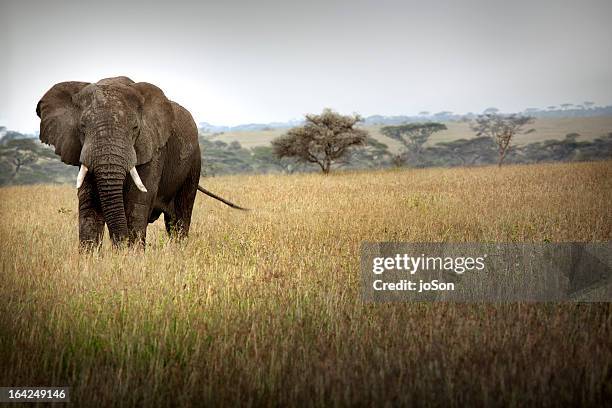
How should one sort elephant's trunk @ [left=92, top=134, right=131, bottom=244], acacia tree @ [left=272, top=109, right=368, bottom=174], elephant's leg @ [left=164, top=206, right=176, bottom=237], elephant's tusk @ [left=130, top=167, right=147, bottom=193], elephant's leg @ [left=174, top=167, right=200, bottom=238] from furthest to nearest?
acacia tree @ [left=272, top=109, right=368, bottom=174] → elephant's leg @ [left=174, top=167, right=200, bottom=238] → elephant's leg @ [left=164, top=206, right=176, bottom=237] → elephant's tusk @ [left=130, top=167, right=147, bottom=193] → elephant's trunk @ [left=92, top=134, right=131, bottom=244]

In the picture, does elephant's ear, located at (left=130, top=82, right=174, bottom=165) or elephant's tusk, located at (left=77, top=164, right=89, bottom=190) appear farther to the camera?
elephant's ear, located at (left=130, top=82, right=174, bottom=165)

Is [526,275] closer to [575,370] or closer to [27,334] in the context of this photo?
[575,370]

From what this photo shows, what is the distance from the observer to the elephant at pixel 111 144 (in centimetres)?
705

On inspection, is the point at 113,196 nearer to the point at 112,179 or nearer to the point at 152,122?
the point at 112,179

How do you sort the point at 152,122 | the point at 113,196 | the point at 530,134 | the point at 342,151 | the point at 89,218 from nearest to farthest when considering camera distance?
1. the point at 113,196
2. the point at 89,218
3. the point at 152,122
4. the point at 342,151
5. the point at 530,134

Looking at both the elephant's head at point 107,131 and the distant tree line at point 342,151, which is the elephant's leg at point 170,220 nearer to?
the elephant's head at point 107,131

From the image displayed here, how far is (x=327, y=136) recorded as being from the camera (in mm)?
35594

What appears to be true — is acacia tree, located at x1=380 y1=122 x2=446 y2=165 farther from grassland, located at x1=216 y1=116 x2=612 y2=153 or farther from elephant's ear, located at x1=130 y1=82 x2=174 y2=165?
elephant's ear, located at x1=130 y1=82 x2=174 y2=165

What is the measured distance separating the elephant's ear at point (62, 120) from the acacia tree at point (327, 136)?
27732 millimetres

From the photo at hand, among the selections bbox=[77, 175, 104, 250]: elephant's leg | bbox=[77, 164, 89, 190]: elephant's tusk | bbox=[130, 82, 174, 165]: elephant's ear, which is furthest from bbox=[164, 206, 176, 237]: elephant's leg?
bbox=[77, 164, 89, 190]: elephant's tusk

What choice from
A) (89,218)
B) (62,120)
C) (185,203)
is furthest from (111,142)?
(185,203)

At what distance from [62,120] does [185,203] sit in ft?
11.0

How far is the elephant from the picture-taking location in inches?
277

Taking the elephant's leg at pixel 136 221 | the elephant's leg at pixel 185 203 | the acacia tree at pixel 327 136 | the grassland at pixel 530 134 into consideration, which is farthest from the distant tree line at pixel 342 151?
the elephant's leg at pixel 136 221
